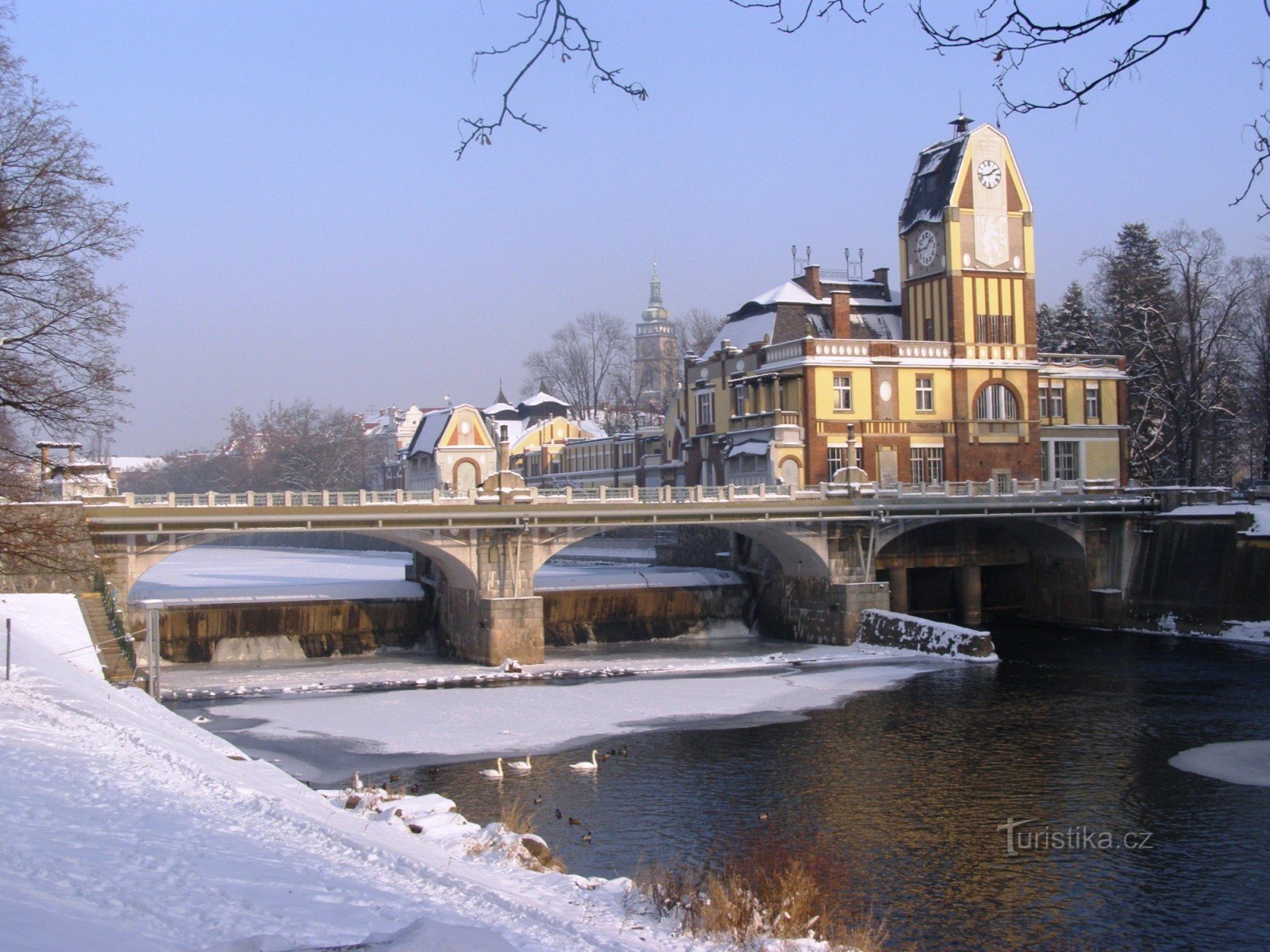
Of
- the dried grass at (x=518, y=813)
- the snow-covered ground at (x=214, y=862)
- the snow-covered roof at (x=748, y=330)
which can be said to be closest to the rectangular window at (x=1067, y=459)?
the snow-covered roof at (x=748, y=330)

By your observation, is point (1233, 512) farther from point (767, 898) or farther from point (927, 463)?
point (767, 898)

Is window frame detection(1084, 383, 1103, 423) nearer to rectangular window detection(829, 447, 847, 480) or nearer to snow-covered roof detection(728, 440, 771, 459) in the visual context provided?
rectangular window detection(829, 447, 847, 480)

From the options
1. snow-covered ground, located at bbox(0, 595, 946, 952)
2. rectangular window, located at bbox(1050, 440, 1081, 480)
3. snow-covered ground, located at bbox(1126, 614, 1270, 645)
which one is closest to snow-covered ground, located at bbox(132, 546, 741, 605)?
rectangular window, located at bbox(1050, 440, 1081, 480)

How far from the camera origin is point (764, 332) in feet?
193

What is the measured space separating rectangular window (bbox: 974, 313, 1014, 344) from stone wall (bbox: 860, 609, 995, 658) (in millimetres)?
15753

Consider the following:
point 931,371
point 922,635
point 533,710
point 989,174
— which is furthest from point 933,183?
point 533,710

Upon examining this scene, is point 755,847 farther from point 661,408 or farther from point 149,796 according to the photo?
point 661,408

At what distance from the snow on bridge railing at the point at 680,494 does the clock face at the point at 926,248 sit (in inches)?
439

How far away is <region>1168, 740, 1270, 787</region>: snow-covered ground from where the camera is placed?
25.7m

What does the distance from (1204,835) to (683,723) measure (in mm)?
14746

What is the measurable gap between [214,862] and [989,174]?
53515 millimetres

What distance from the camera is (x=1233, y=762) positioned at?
88.7 feet

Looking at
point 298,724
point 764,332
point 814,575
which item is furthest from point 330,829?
point 764,332

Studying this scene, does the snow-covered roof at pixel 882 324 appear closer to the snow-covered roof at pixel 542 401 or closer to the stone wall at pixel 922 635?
the stone wall at pixel 922 635
